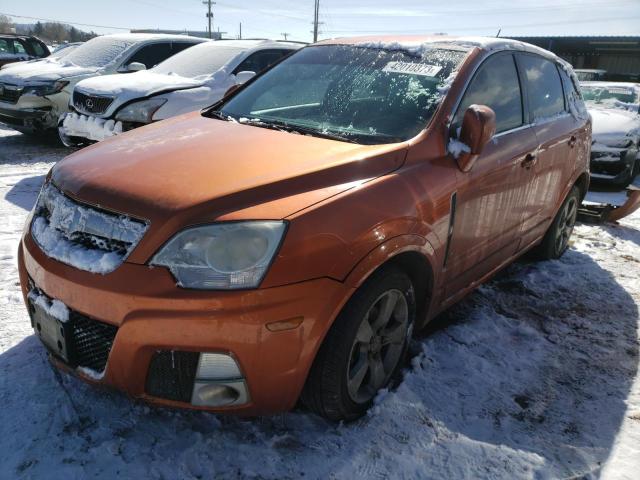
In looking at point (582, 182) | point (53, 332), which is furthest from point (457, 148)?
point (582, 182)

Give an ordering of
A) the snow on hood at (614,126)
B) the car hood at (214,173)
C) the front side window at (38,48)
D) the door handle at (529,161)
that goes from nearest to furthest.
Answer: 1. the car hood at (214,173)
2. the door handle at (529,161)
3. the snow on hood at (614,126)
4. the front side window at (38,48)

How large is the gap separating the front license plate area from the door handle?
264cm

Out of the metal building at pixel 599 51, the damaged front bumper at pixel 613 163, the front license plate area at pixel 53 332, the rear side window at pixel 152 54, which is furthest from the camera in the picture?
the metal building at pixel 599 51

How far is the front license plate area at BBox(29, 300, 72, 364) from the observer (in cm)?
198

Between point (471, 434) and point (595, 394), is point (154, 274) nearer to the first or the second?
point (471, 434)

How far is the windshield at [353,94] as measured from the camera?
2.63 metres

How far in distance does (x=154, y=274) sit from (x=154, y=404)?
518 mm

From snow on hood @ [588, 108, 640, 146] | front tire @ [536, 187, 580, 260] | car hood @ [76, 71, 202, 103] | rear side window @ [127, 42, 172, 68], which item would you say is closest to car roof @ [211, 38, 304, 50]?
car hood @ [76, 71, 202, 103]

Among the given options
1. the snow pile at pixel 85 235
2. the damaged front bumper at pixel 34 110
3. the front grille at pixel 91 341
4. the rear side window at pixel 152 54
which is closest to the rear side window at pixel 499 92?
the snow pile at pixel 85 235

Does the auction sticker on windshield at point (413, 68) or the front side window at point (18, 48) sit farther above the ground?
the auction sticker on windshield at point (413, 68)

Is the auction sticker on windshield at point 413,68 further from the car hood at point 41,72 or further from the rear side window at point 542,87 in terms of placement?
the car hood at point 41,72

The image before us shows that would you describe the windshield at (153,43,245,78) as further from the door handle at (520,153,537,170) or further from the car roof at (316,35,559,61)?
the door handle at (520,153,537,170)

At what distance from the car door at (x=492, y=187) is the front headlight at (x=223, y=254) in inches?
44.5

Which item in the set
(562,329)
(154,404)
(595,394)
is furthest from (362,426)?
(562,329)
